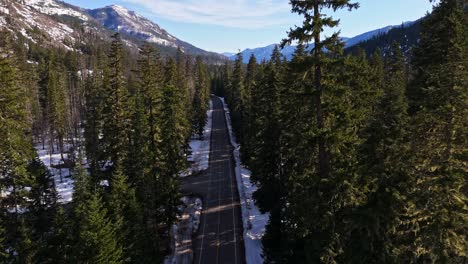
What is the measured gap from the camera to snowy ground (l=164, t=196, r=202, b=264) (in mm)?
33037

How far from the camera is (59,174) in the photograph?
6275 cm

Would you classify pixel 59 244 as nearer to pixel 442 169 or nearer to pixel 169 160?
pixel 169 160

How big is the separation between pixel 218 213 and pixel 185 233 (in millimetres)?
5933

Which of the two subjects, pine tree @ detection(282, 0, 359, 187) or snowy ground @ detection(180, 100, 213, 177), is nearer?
pine tree @ detection(282, 0, 359, 187)

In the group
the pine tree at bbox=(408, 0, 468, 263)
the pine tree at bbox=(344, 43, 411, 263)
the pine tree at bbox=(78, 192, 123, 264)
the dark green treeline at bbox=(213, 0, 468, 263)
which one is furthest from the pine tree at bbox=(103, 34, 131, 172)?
the pine tree at bbox=(408, 0, 468, 263)

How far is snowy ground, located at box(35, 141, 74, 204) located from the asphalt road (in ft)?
55.0

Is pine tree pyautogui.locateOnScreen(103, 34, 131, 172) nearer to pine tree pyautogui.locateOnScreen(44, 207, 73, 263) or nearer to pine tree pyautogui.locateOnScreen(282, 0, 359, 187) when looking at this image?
pine tree pyautogui.locateOnScreen(44, 207, 73, 263)

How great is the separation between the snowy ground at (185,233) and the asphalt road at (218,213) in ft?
2.03

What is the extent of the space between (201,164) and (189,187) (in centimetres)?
1166

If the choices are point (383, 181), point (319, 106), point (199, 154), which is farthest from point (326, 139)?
point (199, 154)

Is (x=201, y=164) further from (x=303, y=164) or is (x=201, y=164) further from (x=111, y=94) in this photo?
(x=303, y=164)

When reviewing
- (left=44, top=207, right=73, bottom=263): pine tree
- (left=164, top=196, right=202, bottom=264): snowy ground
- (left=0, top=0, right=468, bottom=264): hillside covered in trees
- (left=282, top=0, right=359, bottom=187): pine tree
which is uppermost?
(left=282, top=0, right=359, bottom=187): pine tree

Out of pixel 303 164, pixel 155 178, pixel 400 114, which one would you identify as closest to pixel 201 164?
pixel 155 178

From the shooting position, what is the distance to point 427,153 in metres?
13.8
